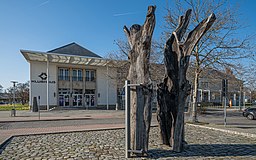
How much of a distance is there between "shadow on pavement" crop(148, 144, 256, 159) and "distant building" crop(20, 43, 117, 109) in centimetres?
2462

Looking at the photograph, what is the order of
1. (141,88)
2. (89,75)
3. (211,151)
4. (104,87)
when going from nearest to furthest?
(141,88), (211,151), (89,75), (104,87)

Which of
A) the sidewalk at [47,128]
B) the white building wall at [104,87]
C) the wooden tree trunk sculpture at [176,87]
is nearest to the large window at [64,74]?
the white building wall at [104,87]

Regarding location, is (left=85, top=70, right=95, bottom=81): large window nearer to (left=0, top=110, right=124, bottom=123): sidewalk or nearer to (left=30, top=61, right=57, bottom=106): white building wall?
(left=30, top=61, right=57, bottom=106): white building wall

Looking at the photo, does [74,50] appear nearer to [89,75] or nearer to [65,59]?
[65,59]

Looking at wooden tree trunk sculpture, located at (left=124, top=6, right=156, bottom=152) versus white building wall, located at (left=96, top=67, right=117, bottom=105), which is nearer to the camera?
wooden tree trunk sculpture, located at (left=124, top=6, right=156, bottom=152)

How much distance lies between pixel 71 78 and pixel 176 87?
30.1 m

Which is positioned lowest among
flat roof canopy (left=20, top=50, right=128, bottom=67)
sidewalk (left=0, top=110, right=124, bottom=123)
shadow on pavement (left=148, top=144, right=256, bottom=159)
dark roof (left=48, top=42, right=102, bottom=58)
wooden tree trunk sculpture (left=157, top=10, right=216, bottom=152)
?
sidewalk (left=0, top=110, right=124, bottom=123)

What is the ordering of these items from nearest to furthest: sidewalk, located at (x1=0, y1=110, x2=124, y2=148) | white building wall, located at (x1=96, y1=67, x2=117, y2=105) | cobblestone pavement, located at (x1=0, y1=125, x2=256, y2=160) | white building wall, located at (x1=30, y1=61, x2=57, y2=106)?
1. cobblestone pavement, located at (x1=0, y1=125, x2=256, y2=160)
2. sidewalk, located at (x1=0, y1=110, x2=124, y2=148)
3. white building wall, located at (x1=30, y1=61, x2=57, y2=106)
4. white building wall, located at (x1=96, y1=67, x2=117, y2=105)

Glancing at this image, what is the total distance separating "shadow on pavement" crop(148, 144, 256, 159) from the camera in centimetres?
616

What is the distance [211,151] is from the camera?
664 centimetres

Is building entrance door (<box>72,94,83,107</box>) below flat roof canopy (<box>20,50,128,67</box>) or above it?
below

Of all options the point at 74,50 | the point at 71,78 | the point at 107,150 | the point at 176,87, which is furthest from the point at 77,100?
the point at 176,87

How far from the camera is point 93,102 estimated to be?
36.8m

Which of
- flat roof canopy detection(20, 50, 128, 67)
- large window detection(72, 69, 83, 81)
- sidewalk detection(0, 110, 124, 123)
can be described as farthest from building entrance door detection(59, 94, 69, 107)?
sidewalk detection(0, 110, 124, 123)
